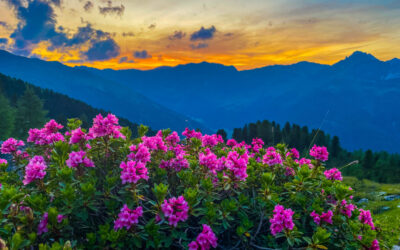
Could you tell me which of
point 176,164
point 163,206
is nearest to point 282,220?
point 163,206

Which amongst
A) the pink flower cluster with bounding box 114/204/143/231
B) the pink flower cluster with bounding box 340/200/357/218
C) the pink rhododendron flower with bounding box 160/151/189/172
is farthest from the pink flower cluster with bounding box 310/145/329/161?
the pink flower cluster with bounding box 114/204/143/231

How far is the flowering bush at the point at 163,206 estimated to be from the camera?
284cm

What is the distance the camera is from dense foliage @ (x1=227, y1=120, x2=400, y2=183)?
130 feet

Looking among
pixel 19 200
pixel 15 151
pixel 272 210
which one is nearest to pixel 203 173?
pixel 272 210

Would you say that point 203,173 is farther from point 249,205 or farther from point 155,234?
point 155,234

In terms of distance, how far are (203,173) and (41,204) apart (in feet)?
7.26

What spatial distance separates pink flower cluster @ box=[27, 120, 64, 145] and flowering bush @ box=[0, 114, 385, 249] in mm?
54

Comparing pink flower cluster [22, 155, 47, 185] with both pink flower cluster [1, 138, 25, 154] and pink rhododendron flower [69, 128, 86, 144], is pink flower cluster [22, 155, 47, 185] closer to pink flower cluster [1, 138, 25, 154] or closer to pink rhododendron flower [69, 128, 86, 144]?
pink rhododendron flower [69, 128, 86, 144]

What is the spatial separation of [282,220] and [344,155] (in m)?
66.9

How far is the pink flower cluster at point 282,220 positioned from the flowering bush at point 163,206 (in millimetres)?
12

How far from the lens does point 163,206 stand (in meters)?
2.88

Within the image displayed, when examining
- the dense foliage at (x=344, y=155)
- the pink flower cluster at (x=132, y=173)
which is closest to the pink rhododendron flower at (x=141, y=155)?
the pink flower cluster at (x=132, y=173)

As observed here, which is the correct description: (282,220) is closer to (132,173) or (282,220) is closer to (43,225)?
(132,173)

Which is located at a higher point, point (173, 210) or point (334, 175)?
point (173, 210)
